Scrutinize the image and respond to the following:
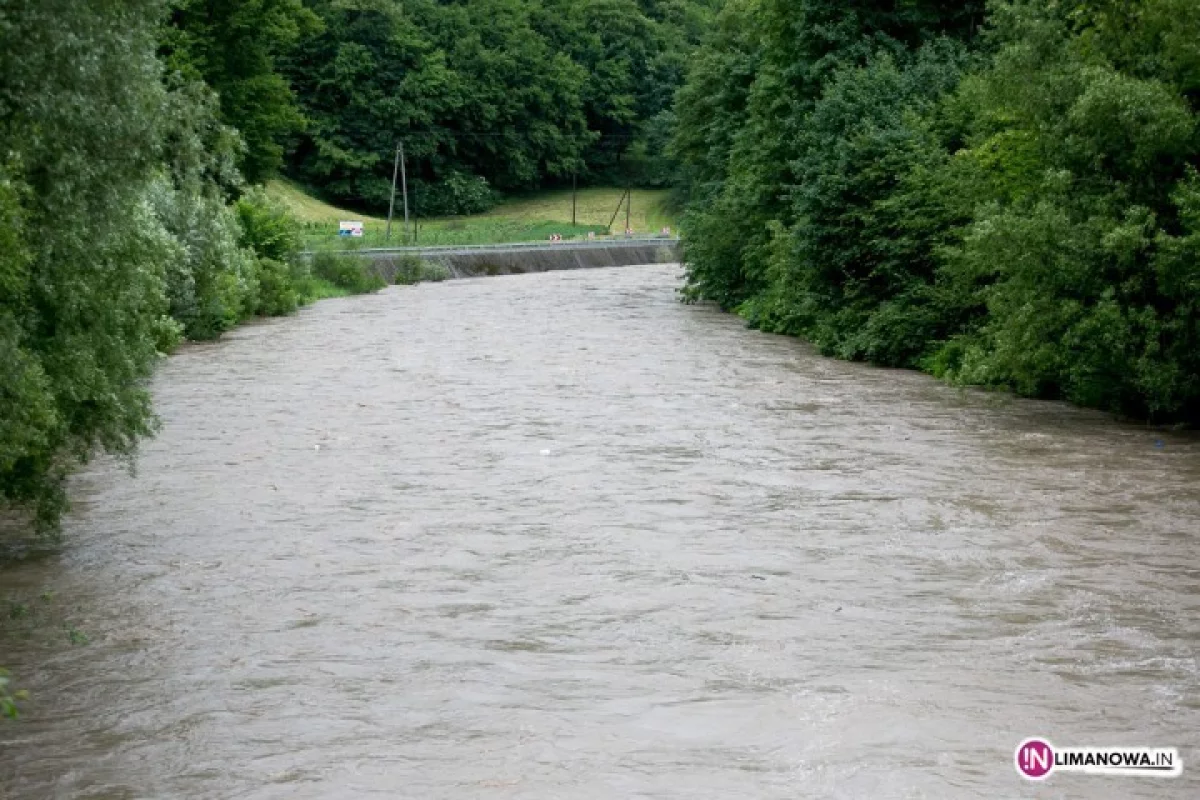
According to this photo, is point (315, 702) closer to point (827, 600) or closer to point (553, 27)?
point (827, 600)

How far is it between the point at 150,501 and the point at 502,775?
9.44 metres

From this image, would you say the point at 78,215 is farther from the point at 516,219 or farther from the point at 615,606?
the point at 516,219

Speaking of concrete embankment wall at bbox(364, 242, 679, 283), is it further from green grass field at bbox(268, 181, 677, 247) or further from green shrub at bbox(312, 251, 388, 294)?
green grass field at bbox(268, 181, 677, 247)

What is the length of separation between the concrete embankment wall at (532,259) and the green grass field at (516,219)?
219 inches

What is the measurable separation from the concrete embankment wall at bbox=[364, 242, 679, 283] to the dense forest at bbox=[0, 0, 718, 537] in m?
7.10

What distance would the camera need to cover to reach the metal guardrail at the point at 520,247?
7212 cm

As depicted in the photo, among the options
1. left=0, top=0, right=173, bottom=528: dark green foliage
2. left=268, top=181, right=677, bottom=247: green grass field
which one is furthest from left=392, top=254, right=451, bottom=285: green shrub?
left=0, top=0, right=173, bottom=528: dark green foliage

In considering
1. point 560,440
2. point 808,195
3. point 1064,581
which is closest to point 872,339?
point 808,195

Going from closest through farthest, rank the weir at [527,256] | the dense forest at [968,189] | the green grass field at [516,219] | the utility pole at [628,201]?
the dense forest at [968,189] < the weir at [527,256] < the green grass field at [516,219] < the utility pole at [628,201]

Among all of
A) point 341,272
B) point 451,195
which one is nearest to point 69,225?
point 341,272

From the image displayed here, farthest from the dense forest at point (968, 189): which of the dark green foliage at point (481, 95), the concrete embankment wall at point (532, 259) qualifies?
the dark green foliage at point (481, 95)

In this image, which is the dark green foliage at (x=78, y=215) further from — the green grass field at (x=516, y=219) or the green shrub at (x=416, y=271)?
the green grass field at (x=516, y=219)

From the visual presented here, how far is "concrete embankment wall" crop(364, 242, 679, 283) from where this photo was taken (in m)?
70.2

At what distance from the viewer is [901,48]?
3853 cm
